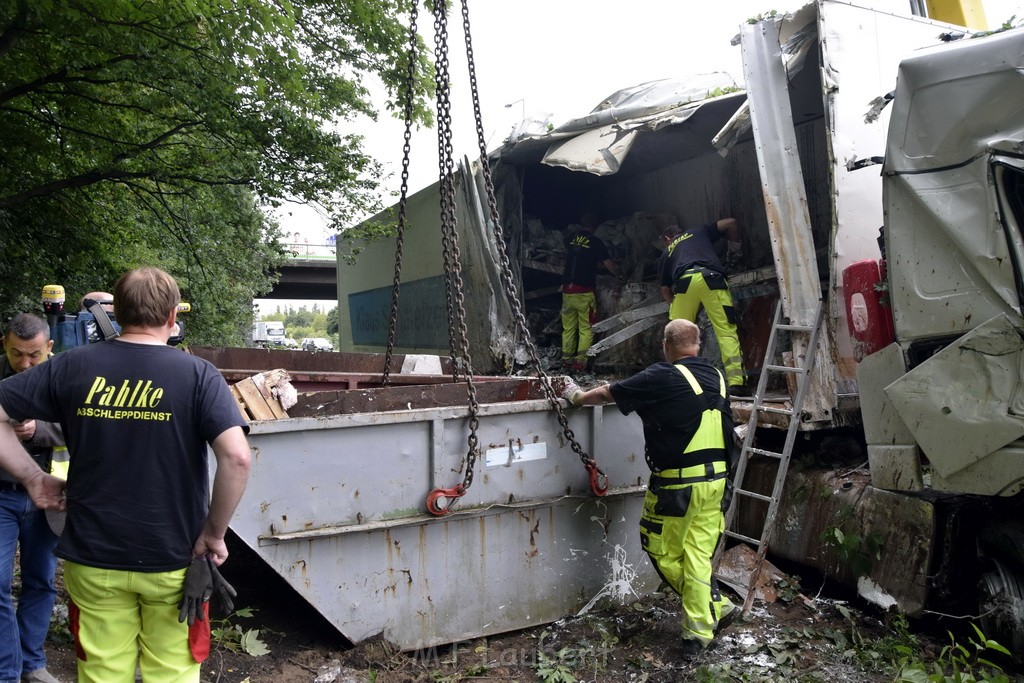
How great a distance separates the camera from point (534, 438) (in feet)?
13.0

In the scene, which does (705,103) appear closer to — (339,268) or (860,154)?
(860,154)

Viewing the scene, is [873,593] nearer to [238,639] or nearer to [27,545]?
[238,639]

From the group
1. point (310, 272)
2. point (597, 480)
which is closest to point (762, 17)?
point (597, 480)

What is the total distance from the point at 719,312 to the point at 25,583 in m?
4.88

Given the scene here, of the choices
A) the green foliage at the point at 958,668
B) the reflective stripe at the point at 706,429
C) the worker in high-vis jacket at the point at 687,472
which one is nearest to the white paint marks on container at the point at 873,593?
the green foliage at the point at 958,668

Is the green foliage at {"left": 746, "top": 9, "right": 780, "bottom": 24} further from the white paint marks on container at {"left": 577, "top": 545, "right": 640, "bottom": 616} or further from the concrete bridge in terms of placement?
the concrete bridge

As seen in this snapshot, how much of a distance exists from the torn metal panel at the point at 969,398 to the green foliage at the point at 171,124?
543 cm

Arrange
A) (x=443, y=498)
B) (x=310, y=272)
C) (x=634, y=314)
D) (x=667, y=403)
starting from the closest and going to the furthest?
(x=443, y=498) < (x=667, y=403) < (x=634, y=314) < (x=310, y=272)

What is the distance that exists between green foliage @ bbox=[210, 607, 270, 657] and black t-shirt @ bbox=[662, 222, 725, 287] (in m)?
4.24

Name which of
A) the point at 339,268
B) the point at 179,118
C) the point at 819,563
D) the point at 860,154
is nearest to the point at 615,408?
the point at 819,563

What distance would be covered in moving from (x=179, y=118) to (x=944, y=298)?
23.9 feet

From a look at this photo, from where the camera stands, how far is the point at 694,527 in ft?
12.4

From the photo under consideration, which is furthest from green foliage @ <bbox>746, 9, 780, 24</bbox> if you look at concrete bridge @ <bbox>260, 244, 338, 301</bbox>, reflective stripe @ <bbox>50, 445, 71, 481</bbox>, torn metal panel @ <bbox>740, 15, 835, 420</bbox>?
concrete bridge @ <bbox>260, 244, 338, 301</bbox>

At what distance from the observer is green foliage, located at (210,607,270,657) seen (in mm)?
3547
